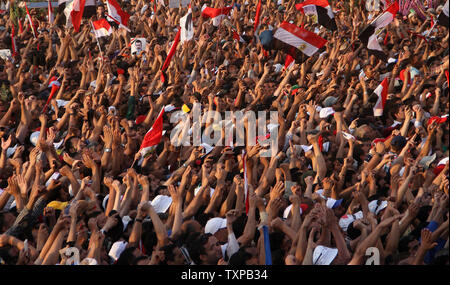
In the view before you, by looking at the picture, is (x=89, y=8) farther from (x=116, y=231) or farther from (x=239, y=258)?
(x=239, y=258)

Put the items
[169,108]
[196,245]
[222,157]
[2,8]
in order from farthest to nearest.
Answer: [2,8] < [169,108] < [222,157] < [196,245]

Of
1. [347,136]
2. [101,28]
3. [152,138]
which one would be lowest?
[101,28]

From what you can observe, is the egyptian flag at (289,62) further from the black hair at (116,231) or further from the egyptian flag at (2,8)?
the egyptian flag at (2,8)

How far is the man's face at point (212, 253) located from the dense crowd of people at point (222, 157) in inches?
0.4

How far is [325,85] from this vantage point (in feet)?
32.2

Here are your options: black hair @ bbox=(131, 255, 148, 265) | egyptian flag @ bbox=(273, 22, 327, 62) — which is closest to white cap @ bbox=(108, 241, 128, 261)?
black hair @ bbox=(131, 255, 148, 265)

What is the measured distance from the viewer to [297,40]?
9797mm

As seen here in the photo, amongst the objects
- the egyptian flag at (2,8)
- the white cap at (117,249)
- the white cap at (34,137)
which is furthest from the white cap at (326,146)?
the egyptian flag at (2,8)

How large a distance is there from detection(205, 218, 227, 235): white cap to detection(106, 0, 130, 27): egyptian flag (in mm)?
6880

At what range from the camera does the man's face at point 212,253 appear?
5.19m

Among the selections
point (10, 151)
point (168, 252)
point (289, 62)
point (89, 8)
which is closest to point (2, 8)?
point (89, 8)

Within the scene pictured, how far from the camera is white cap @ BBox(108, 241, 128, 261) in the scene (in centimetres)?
516

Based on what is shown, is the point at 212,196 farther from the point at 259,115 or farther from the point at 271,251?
the point at 259,115

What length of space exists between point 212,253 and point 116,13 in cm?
766
